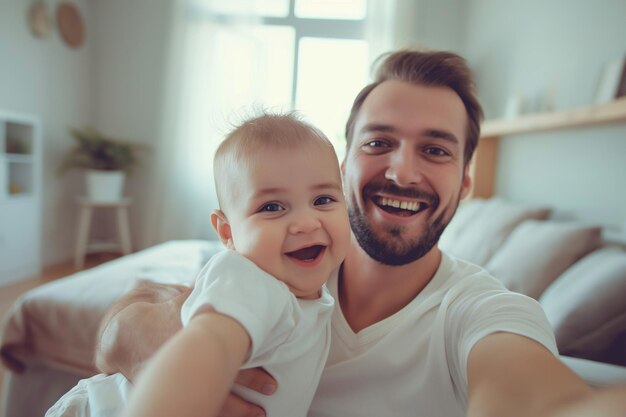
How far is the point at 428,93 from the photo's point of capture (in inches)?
38.8

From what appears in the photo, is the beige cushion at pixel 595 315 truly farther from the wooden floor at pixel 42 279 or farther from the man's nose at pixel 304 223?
the wooden floor at pixel 42 279

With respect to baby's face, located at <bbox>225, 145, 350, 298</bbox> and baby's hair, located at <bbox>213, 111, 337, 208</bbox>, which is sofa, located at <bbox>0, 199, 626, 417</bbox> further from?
baby's hair, located at <bbox>213, 111, 337, 208</bbox>

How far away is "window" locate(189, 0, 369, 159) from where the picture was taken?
4.19 m

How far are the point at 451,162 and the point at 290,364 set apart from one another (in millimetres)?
611

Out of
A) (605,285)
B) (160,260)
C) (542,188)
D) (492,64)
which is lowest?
(160,260)

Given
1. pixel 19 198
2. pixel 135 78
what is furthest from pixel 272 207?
pixel 135 78

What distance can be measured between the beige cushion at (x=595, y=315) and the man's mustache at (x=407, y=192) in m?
0.53

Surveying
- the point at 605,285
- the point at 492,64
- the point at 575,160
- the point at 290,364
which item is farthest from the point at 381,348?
the point at 492,64

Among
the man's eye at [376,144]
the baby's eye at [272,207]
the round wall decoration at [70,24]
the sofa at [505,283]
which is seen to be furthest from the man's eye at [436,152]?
the round wall decoration at [70,24]

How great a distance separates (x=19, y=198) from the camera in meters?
3.47

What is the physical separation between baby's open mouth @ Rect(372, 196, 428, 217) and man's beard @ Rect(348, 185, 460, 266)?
0.7 inches

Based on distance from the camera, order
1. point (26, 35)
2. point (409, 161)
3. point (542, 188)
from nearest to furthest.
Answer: point (409, 161)
point (542, 188)
point (26, 35)

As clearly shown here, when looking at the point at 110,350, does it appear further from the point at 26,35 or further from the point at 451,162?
the point at 26,35

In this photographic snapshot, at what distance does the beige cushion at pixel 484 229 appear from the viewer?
6.14ft
